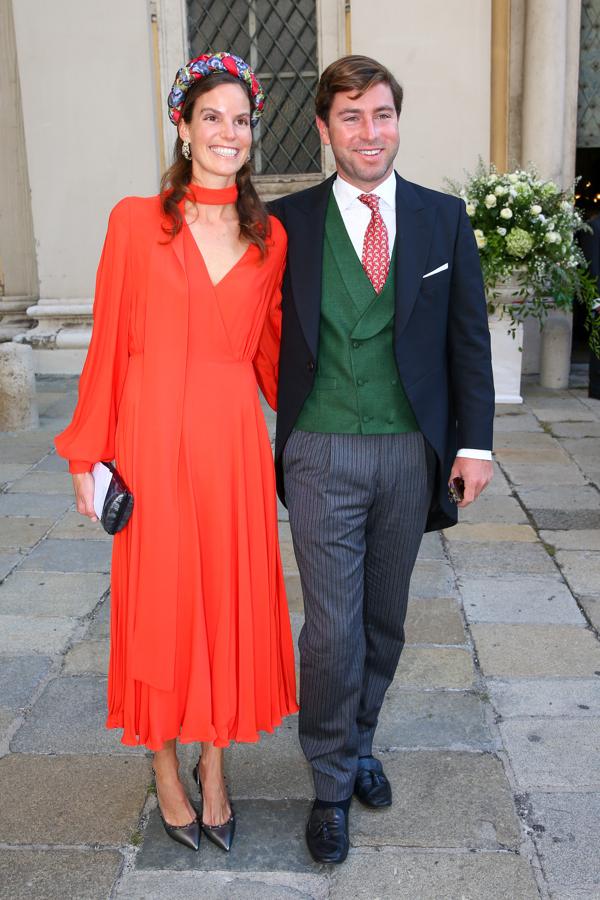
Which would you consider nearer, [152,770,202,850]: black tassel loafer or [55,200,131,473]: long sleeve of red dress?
[55,200,131,473]: long sleeve of red dress

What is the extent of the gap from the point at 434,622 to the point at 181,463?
74.5 inches

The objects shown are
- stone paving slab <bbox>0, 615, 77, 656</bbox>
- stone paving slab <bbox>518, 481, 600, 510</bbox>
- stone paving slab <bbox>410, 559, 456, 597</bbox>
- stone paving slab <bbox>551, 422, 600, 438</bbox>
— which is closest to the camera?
stone paving slab <bbox>0, 615, 77, 656</bbox>

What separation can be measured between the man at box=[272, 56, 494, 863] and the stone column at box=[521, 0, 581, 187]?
672 cm

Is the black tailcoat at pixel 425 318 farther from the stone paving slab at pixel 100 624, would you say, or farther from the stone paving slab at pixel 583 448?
the stone paving slab at pixel 583 448

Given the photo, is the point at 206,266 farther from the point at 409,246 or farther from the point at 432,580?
the point at 432,580

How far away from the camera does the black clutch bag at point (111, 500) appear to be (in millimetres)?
2301

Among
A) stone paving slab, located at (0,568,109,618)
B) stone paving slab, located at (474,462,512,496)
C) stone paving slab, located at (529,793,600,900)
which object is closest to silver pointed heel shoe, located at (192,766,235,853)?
stone paving slab, located at (529,793,600,900)

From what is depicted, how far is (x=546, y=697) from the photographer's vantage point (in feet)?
10.7

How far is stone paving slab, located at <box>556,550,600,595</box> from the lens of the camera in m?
4.28

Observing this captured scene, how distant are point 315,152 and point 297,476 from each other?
757 cm

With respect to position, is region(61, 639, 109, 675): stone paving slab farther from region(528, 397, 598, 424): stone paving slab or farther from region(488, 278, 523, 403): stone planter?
region(488, 278, 523, 403): stone planter

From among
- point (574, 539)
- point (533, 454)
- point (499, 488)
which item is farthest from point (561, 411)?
point (574, 539)

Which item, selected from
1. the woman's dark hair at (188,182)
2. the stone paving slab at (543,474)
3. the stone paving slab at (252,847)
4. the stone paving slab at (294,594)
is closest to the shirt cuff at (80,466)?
the woman's dark hair at (188,182)

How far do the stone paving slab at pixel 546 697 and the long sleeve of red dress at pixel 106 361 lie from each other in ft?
5.43
